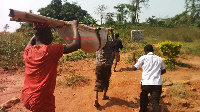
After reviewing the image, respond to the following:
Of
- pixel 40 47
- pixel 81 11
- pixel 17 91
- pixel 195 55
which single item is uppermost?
pixel 81 11

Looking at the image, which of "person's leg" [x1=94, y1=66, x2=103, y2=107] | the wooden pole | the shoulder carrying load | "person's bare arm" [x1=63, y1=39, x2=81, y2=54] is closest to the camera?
the wooden pole

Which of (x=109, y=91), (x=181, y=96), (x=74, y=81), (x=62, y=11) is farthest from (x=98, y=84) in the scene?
(x=62, y=11)

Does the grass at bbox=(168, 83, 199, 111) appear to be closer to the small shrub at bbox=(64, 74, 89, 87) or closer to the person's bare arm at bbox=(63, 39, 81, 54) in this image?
the small shrub at bbox=(64, 74, 89, 87)

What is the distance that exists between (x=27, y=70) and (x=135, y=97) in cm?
343

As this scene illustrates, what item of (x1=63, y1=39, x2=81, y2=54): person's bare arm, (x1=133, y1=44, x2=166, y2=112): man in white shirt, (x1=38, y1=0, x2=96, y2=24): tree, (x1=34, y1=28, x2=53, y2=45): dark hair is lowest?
(x1=133, y1=44, x2=166, y2=112): man in white shirt

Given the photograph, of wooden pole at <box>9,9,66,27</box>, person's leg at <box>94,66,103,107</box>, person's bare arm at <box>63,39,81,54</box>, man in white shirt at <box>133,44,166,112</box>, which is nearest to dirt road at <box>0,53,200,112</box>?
person's leg at <box>94,66,103,107</box>

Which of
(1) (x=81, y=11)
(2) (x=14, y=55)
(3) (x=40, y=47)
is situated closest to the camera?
(3) (x=40, y=47)

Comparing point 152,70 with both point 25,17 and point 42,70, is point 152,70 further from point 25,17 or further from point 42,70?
point 25,17

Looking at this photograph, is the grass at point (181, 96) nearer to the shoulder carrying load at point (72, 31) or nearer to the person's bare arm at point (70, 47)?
the shoulder carrying load at point (72, 31)

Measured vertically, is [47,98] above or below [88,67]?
above

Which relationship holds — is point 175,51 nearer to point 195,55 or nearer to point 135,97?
point 195,55

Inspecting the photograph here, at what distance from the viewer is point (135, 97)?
182 inches

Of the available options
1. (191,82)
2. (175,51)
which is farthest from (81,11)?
(191,82)

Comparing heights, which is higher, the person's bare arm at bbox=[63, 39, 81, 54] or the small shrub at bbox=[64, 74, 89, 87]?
the person's bare arm at bbox=[63, 39, 81, 54]
